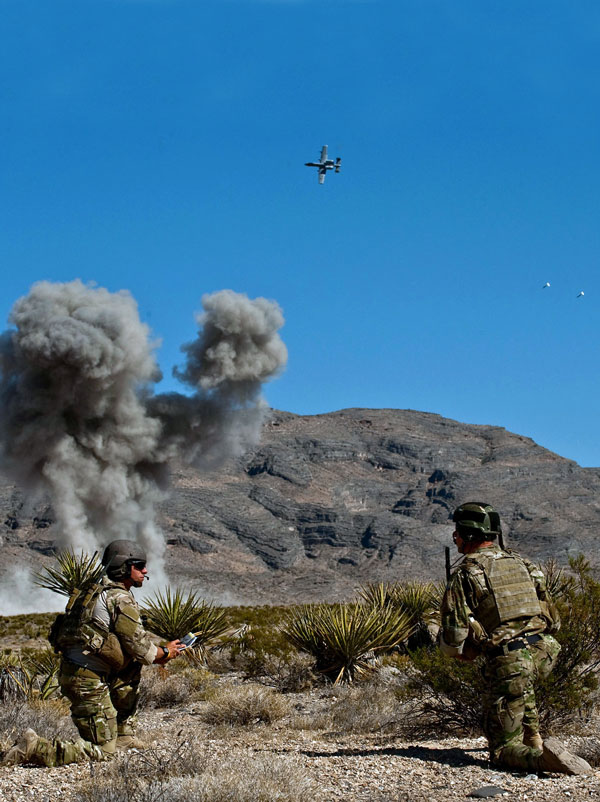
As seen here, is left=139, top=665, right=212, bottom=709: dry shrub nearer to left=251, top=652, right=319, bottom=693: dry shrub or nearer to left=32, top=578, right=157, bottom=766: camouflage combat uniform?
left=251, top=652, right=319, bottom=693: dry shrub

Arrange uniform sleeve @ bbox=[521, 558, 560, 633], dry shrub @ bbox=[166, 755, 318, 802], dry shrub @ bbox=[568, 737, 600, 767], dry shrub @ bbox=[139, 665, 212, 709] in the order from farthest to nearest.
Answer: dry shrub @ bbox=[139, 665, 212, 709] < dry shrub @ bbox=[568, 737, 600, 767] < uniform sleeve @ bbox=[521, 558, 560, 633] < dry shrub @ bbox=[166, 755, 318, 802]

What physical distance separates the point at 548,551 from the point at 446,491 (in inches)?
789

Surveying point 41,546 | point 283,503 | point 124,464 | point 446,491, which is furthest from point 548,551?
point 124,464

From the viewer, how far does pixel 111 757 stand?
6453mm

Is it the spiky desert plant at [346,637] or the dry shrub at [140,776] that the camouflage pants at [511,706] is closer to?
the dry shrub at [140,776]

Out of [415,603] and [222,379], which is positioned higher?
[222,379]

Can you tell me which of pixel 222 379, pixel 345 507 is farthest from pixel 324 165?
pixel 345 507

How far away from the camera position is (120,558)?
21.6 ft

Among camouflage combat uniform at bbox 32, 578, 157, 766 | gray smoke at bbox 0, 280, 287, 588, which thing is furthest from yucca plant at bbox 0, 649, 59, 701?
gray smoke at bbox 0, 280, 287, 588

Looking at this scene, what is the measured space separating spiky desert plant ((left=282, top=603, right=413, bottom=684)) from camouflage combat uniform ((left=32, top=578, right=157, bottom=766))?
660cm

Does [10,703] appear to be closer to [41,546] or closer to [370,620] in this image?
[370,620]

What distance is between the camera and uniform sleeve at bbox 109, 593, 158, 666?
252 inches

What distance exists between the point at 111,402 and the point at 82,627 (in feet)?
102

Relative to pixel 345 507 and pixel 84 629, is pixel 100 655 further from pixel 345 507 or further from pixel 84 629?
pixel 345 507
